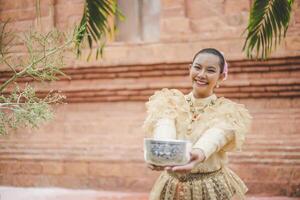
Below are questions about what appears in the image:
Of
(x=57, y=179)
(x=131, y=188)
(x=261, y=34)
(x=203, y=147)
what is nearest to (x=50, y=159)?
(x=57, y=179)

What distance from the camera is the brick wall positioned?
4.32m

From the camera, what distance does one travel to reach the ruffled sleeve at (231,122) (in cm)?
210

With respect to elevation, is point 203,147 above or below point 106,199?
above

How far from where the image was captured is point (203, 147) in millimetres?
1924

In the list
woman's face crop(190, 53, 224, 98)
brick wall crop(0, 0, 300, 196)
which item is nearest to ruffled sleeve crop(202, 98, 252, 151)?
woman's face crop(190, 53, 224, 98)

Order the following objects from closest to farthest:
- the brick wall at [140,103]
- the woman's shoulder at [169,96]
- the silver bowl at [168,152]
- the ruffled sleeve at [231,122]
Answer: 1. the silver bowl at [168,152]
2. the ruffled sleeve at [231,122]
3. the woman's shoulder at [169,96]
4. the brick wall at [140,103]

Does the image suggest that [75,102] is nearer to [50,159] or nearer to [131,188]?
[50,159]

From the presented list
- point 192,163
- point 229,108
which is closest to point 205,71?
point 229,108

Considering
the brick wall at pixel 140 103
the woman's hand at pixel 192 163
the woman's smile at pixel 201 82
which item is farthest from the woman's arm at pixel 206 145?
the brick wall at pixel 140 103

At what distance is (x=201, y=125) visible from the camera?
2.17 metres

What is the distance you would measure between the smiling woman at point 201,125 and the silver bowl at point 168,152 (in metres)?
0.23

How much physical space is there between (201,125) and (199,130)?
29 millimetres

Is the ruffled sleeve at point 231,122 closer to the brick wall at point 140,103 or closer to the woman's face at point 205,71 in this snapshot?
the woman's face at point 205,71

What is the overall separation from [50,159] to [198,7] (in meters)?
2.23
